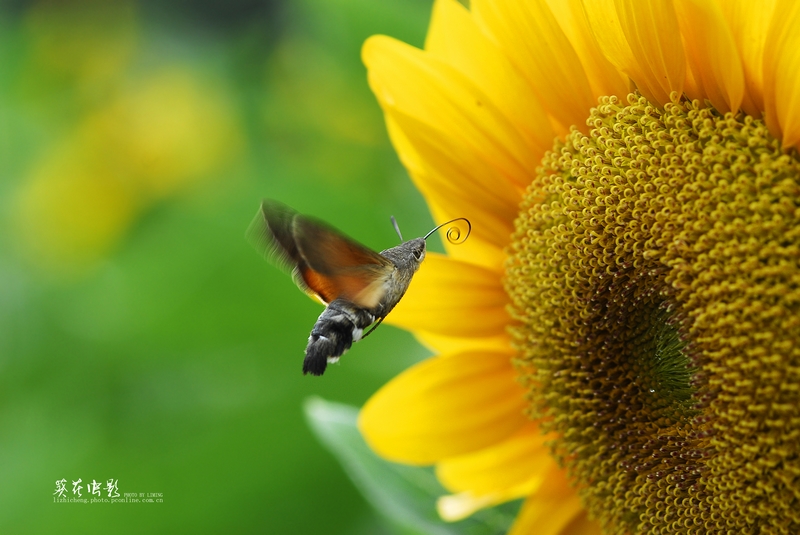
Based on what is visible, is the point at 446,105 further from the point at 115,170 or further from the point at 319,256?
the point at 115,170

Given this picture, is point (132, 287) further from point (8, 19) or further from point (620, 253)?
point (8, 19)

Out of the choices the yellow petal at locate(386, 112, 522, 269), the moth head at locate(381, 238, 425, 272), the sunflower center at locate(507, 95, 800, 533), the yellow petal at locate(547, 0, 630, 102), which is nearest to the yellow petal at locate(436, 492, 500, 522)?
the sunflower center at locate(507, 95, 800, 533)

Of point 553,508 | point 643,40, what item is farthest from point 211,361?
point 643,40

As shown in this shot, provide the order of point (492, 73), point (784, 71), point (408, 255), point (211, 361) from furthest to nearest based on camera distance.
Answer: point (211, 361)
point (492, 73)
point (408, 255)
point (784, 71)

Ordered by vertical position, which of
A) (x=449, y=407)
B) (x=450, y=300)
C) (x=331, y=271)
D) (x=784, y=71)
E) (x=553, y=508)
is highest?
(x=784, y=71)

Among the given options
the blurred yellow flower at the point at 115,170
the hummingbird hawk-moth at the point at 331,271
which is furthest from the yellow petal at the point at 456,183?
the blurred yellow flower at the point at 115,170

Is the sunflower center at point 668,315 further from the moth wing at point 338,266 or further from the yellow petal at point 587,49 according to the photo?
the moth wing at point 338,266
